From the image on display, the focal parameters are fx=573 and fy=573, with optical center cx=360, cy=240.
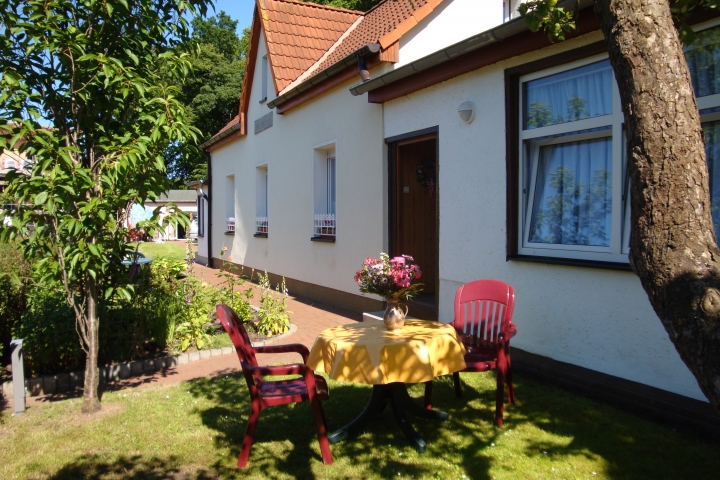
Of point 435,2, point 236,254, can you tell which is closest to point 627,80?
point 435,2

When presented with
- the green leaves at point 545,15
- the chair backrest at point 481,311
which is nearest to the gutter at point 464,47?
the green leaves at point 545,15

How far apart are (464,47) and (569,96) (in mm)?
1393

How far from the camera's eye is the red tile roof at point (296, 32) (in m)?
13.8

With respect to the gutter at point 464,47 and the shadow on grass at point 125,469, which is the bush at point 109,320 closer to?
the shadow on grass at point 125,469

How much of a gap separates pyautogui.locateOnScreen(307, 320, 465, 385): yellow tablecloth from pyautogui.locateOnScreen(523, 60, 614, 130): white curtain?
2767 mm

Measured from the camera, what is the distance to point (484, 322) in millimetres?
5520

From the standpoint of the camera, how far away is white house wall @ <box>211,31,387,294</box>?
30.8ft

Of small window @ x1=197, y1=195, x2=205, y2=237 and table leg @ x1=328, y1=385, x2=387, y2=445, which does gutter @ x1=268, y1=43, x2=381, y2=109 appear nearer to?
table leg @ x1=328, y1=385, x2=387, y2=445

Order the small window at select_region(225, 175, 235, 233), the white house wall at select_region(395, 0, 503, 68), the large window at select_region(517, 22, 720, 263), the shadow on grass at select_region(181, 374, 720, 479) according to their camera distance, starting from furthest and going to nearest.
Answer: the small window at select_region(225, 175, 235, 233)
the white house wall at select_region(395, 0, 503, 68)
the large window at select_region(517, 22, 720, 263)
the shadow on grass at select_region(181, 374, 720, 479)

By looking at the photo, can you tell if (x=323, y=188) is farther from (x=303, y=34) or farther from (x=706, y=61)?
(x=706, y=61)

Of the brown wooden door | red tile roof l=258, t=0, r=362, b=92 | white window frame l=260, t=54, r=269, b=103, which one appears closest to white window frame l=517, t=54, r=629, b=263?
the brown wooden door

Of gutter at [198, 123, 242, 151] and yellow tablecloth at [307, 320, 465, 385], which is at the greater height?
gutter at [198, 123, 242, 151]

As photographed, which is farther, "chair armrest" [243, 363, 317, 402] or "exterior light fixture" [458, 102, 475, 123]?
"exterior light fixture" [458, 102, 475, 123]

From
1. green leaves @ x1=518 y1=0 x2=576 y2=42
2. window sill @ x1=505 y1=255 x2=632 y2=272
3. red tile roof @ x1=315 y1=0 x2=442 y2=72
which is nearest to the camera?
green leaves @ x1=518 y1=0 x2=576 y2=42
